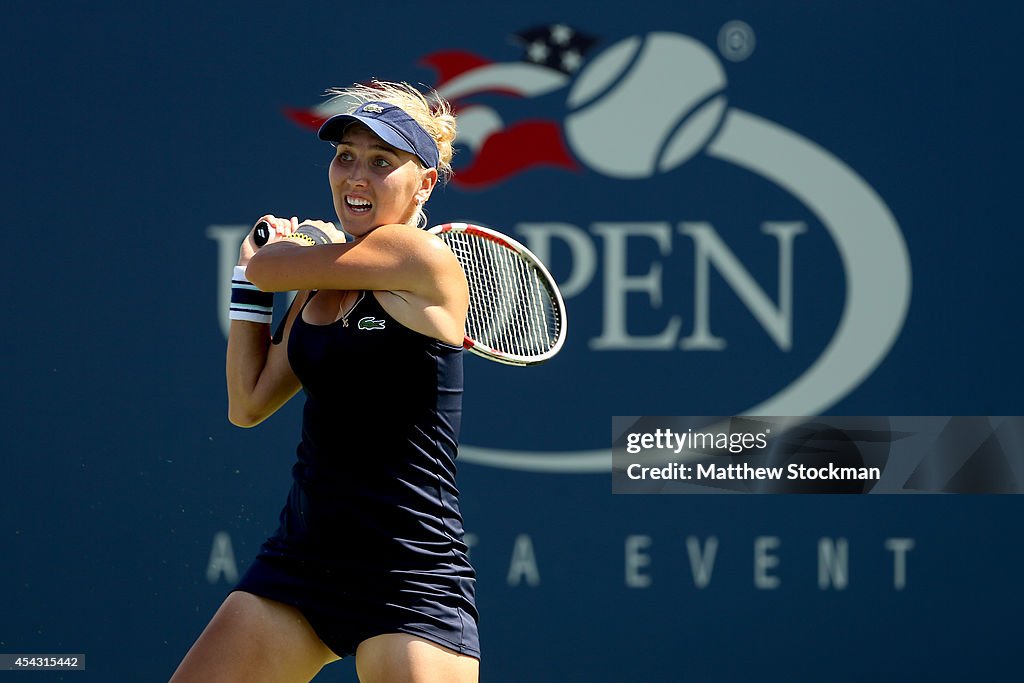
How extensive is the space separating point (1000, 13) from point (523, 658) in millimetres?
2496

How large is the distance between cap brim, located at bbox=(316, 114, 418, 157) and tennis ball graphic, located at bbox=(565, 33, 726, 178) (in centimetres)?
198

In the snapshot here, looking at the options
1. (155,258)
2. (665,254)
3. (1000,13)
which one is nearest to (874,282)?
(665,254)

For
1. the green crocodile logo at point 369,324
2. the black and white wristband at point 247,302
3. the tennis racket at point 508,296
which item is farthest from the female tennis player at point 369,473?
the tennis racket at point 508,296

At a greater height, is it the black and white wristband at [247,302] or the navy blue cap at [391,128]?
the navy blue cap at [391,128]

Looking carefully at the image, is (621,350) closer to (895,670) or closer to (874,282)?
(874,282)

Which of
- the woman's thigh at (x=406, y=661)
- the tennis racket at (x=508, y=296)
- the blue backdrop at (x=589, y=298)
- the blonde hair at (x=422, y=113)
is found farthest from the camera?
the blue backdrop at (x=589, y=298)

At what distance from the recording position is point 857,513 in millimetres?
4305

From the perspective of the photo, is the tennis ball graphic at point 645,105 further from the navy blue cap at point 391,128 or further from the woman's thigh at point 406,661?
the woman's thigh at point 406,661

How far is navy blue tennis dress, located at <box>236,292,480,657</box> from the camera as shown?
233 cm

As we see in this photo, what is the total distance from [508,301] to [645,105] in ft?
5.82

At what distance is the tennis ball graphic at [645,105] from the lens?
4336 mm

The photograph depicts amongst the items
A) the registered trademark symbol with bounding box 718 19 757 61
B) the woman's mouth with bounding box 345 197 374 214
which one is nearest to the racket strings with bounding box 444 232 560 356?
the woman's mouth with bounding box 345 197 374 214

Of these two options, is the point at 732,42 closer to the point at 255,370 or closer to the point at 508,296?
the point at 508,296

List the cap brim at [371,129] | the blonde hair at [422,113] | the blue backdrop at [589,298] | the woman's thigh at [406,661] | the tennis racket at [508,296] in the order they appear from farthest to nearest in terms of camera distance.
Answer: the blue backdrop at [589,298], the tennis racket at [508,296], the blonde hair at [422,113], the cap brim at [371,129], the woman's thigh at [406,661]
